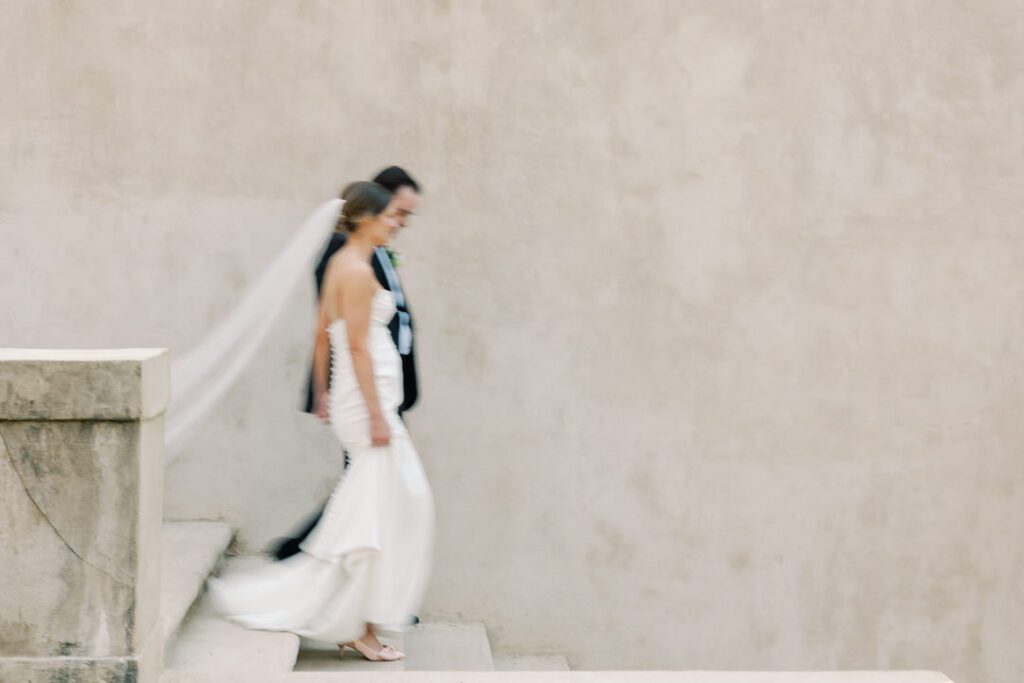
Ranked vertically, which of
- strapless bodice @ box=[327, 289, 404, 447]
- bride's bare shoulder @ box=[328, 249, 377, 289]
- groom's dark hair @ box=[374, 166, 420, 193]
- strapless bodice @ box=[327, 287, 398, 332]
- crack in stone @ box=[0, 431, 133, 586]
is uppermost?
groom's dark hair @ box=[374, 166, 420, 193]

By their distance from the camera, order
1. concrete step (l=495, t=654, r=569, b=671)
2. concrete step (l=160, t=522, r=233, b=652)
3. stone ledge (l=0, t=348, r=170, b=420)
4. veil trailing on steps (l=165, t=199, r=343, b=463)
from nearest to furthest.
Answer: stone ledge (l=0, t=348, r=170, b=420) → concrete step (l=160, t=522, r=233, b=652) → veil trailing on steps (l=165, t=199, r=343, b=463) → concrete step (l=495, t=654, r=569, b=671)

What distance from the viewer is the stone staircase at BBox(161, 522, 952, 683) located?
3783mm

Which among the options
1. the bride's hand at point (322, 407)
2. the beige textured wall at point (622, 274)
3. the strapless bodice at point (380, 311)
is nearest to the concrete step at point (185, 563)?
the beige textured wall at point (622, 274)

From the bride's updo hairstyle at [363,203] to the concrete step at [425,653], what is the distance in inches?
59.5

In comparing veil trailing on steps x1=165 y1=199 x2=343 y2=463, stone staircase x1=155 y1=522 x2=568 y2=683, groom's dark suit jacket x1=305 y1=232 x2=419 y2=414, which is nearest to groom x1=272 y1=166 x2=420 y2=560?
groom's dark suit jacket x1=305 y1=232 x2=419 y2=414

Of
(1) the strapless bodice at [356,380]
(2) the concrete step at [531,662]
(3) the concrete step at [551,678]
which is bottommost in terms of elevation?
(2) the concrete step at [531,662]

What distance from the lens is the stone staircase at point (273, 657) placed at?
12.4 feet

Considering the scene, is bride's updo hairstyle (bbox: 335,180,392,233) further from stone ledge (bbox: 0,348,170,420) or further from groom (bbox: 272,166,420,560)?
stone ledge (bbox: 0,348,170,420)

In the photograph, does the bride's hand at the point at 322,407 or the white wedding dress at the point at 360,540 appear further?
the bride's hand at the point at 322,407

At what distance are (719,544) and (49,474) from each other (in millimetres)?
3374

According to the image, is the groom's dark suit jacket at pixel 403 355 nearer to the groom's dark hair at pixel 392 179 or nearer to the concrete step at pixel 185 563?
the groom's dark hair at pixel 392 179

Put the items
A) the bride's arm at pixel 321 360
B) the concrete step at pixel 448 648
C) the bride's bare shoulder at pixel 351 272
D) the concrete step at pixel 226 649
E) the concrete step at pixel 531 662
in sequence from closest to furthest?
the concrete step at pixel 226 649, the bride's bare shoulder at pixel 351 272, the bride's arm at pixel 321 360, the concrete step at pixel 448 648, the concrete step at pixel 531 662

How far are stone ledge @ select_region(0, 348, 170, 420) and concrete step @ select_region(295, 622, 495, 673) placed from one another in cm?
147

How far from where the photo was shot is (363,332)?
4289 mm
